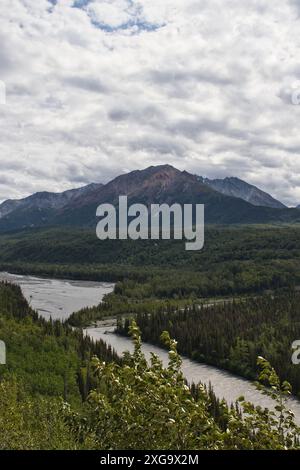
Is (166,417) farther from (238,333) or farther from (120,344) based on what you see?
(120,344)

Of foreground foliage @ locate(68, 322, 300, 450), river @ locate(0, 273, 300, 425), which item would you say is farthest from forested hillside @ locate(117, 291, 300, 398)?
foreground foliage @ locate(68, 322, 300, 450)

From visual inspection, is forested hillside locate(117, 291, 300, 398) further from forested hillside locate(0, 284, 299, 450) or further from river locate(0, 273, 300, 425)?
forested hillside locate(0, 284, 299, 450)

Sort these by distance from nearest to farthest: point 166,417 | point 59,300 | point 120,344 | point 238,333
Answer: point 166,417
point 238,333
point 120,344
point 59,300

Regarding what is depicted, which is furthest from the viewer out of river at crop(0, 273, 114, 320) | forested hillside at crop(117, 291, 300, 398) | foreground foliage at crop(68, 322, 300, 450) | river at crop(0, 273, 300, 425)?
river at crop(0, 273, 114, 320)

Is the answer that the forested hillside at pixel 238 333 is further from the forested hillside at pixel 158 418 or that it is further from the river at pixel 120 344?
the forested hillside at pixel 158 418

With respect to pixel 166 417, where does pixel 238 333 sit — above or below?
below

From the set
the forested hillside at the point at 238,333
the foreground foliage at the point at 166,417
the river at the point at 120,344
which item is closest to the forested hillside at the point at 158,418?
the foreground foliage at the point at 166,417

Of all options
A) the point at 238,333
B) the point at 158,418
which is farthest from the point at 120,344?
the point at 158,418

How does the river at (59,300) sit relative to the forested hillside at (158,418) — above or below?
below

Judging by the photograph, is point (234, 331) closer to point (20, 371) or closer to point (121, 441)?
point (20, 371)

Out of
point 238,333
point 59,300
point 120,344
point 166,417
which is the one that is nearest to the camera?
point 166,417
